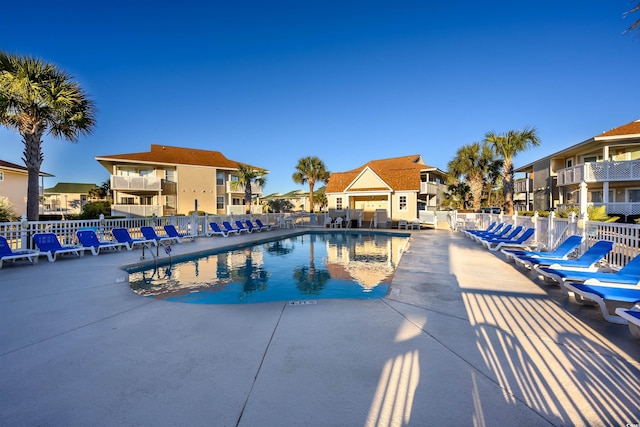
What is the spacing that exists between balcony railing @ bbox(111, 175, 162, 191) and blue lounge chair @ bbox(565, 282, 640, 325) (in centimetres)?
2937

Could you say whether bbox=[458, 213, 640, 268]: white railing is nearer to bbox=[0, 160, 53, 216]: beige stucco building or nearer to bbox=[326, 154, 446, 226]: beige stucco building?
bbox=[326, 154, 446, 226]: beige stucco building

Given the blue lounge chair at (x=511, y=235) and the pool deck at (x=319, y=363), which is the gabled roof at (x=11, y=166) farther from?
the blue lounge chair at (x=511, y=235)

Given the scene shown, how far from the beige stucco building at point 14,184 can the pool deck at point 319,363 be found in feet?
81.1

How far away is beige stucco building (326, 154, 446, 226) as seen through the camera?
25156 mm

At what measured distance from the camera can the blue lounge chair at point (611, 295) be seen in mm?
3979

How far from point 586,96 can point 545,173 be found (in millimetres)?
11039

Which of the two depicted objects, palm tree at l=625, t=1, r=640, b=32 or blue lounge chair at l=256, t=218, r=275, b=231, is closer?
palm tree at l=625, t=1, r=640, b=32

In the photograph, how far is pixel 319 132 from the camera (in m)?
31.3

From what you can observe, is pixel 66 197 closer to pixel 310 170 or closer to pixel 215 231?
pixel 310 170

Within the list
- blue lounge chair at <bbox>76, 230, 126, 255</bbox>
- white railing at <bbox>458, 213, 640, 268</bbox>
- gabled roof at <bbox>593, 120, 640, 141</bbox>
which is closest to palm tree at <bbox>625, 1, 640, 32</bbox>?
white railing at <bbox>458, 213, 640, 268</bbox>

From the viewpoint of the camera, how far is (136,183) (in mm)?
26281

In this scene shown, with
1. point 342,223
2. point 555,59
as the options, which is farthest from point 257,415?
point 342,223

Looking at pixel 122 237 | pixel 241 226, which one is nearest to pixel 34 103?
pixel 122 237

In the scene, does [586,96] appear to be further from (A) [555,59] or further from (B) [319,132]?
(B) [319,132]
